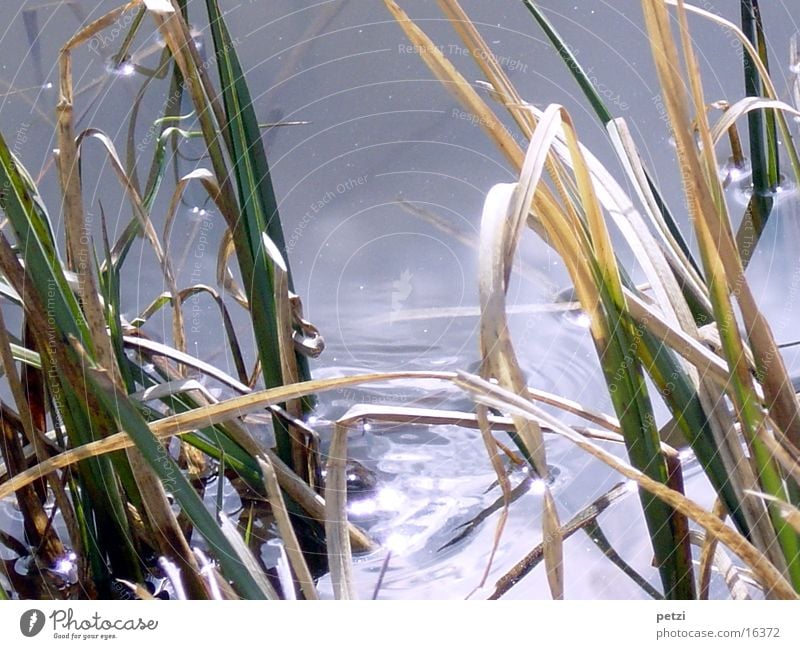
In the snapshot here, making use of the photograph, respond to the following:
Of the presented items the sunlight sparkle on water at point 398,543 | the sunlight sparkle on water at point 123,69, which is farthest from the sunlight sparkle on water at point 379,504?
the sunlight sparkle on water at point 123,69

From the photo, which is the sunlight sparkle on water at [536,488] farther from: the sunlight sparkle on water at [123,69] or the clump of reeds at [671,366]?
the sunlight sparkle on water at [123,69]

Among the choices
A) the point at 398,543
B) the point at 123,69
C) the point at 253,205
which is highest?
the point at 123,69

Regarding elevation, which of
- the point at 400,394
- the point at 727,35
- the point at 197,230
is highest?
the point at 727,35

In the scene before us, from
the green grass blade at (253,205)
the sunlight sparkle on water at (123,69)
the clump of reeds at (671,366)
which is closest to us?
the clump of reeds at (671,366)

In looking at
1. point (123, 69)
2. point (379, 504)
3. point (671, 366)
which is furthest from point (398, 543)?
point (123, 69)

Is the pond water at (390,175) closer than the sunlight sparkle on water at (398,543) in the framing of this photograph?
No

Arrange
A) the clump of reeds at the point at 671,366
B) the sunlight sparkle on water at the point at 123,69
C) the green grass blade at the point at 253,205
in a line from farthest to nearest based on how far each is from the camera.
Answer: the sunlight sparkle on water at the point at 123,69 → the green grass blade at the point at 253,205 → the clump of reeds at the point at 671,366

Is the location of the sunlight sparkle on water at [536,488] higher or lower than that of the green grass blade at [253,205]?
lower

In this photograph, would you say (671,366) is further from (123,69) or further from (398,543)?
(123,69)

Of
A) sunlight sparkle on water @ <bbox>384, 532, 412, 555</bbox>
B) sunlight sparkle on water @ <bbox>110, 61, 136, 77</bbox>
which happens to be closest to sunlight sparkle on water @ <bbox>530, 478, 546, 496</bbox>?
sunlight sparkle on water @ <bbox>384, 532, 412, 555</bbox>
